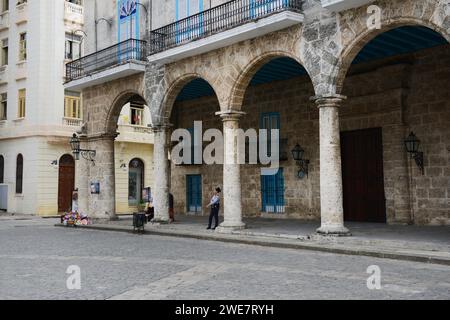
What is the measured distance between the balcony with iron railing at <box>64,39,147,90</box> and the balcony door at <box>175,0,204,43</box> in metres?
1.82

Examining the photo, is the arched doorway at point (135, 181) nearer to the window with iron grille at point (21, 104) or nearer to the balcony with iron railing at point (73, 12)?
the window with iron grille at point (21, 104)

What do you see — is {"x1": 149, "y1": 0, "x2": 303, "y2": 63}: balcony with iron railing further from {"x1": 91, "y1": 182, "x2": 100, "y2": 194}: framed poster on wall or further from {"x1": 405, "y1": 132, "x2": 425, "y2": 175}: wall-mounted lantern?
{"x1": 91, "y1": 182, "x2": 100, "y2": 194}: framed poster on wall

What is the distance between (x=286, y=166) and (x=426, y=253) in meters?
8.55

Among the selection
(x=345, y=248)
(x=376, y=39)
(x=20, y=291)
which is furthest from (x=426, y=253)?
(x=20, y=291)

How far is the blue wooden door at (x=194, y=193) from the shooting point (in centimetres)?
2078

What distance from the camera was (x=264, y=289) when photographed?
6512 mm

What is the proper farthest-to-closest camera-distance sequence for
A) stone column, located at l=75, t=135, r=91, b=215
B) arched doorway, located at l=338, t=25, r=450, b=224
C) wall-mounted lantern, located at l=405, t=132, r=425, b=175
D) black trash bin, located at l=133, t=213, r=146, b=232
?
stone column, located at l=75, t=135, r=91, b=215 → black trash bin, located at l=133, t=213, r=146, b=232 → wall-mounted lantern, located at l=405, t=132, r=425, b=175 → arched doorway, located at l=338, t=25, r=450, b=224

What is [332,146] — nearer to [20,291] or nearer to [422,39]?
[422,39]

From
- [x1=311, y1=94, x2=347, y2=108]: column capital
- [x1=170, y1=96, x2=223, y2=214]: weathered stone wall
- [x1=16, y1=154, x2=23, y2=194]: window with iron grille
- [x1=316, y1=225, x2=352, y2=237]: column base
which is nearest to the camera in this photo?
[x1=316, y1=225, x2=352, y2=237]: column base

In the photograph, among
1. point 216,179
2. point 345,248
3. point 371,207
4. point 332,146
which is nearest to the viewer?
point 345,248

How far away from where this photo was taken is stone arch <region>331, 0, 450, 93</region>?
9547 mm

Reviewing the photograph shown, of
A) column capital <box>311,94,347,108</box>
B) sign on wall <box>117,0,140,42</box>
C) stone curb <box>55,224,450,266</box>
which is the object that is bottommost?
stone curb <box>55,224,450,266</box>

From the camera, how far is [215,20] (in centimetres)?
1409

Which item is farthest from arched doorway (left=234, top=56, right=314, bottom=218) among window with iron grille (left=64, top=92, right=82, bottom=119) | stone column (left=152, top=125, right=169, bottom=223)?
window with iron grille (left=64, top=92, right=82, bottom=119)
